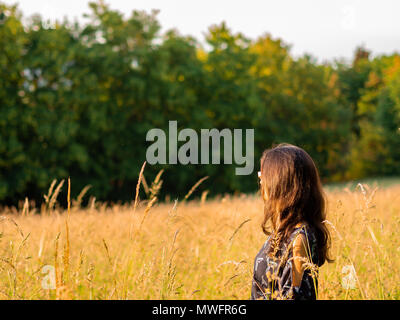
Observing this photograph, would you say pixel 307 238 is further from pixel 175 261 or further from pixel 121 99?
pixel 121 99

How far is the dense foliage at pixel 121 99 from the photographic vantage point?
69.3ft

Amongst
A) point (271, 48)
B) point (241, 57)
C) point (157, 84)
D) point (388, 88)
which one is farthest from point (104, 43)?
point (388, 88)

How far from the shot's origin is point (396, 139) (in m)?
37.7

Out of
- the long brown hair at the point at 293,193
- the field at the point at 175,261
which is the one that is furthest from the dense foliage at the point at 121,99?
the long brown hair at the point at 293,193

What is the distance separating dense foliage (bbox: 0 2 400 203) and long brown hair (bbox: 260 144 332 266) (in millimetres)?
13692

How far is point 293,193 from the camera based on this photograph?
2061 mm

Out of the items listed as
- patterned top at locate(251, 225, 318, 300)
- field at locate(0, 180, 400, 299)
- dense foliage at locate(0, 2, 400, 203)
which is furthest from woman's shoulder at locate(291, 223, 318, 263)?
dense foliage at locate(0, 2, 400, 203)

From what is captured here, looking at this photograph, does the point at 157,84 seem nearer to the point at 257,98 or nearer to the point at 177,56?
the point at 177,56

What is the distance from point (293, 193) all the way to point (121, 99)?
80.9ft

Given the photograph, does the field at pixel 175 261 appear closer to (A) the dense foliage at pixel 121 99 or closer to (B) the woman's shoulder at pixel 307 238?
(B) the woman's shoulder at pixel 307 238

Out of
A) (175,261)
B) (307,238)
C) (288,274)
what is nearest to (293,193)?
(307,238)
